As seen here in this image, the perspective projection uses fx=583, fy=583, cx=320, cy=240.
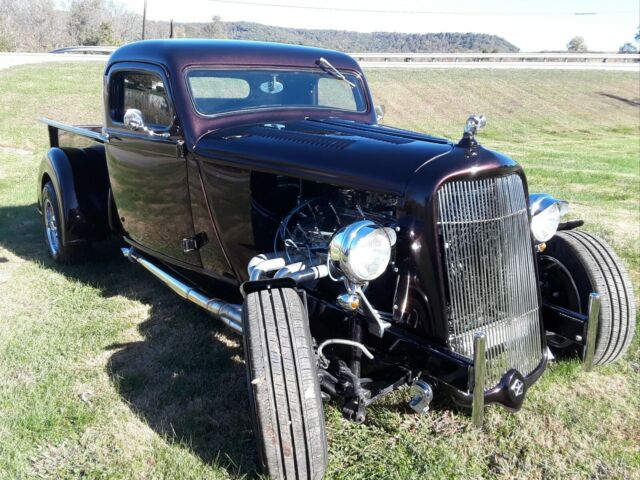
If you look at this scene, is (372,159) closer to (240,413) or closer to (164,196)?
(240,413)

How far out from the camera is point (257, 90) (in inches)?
145

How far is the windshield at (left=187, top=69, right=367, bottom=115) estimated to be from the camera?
355cm

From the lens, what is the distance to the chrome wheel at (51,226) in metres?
5.02

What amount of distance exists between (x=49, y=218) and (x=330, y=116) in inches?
116

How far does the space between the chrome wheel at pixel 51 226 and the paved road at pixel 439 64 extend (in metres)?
15.8

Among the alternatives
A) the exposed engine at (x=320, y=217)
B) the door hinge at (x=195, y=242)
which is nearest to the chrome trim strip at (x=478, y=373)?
the exposed engine at (x=320, y=217)

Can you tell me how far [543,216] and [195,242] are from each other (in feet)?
6.45

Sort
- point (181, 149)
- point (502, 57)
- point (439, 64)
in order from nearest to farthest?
point (181, 149)
point (439, 64)
point (502, 57)

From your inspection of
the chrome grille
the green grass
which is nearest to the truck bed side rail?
the green grass

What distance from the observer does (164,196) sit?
3.68 metres

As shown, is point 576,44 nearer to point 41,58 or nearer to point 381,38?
point 381,38

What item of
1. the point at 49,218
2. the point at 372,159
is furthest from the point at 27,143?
the point at 372,159

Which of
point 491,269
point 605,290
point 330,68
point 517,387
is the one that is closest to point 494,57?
point 330,68

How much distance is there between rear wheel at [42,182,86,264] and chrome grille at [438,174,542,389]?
3479 mm
